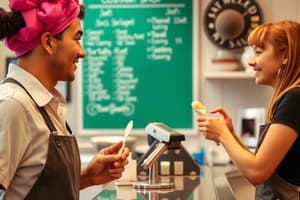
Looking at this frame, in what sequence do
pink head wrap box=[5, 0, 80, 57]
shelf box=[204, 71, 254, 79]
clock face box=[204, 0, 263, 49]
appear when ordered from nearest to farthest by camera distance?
pink head wrap box=[5, 0, 80, 57] → shelf box=[204, 71, 254, 79] → clock face box=[204, 0, 263, 49]

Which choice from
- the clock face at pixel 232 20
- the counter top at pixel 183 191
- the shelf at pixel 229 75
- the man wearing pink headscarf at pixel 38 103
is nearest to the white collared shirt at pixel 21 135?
the man wearing pink headscarf at pixel 38 103

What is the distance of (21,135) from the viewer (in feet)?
4.09

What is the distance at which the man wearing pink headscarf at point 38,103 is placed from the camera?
4.09 ft

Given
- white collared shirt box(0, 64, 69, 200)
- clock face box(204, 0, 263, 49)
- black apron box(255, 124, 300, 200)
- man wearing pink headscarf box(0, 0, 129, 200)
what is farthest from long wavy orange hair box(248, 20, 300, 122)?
clock face box(204, 0, 263, 49)

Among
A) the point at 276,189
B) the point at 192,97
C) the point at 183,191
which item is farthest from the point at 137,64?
the point at 276,189

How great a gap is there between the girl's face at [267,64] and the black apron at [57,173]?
0.65 metres

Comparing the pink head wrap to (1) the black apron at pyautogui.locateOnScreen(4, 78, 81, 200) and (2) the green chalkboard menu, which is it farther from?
(2) the green chalkboard menu

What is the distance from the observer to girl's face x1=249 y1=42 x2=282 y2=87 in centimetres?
169

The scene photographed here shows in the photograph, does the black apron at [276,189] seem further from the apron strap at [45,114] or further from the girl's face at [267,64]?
the apron strap at [45,114]

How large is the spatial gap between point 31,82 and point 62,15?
7.2 inches

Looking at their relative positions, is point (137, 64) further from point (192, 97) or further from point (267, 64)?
point (267, 64)

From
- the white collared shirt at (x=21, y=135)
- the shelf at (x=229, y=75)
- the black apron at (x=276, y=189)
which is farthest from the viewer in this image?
the shelf at (x=229, y=75)

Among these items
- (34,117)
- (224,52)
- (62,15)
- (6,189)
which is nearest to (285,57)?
(62,15)

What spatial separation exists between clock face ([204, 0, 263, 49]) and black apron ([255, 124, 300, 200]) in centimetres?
179
